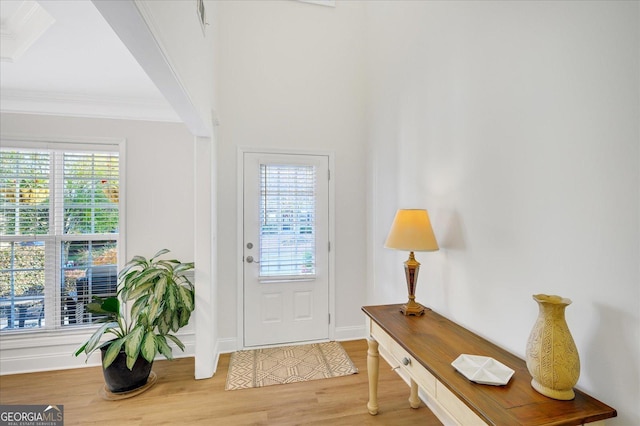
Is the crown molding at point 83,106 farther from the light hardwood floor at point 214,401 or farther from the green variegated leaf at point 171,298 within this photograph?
the light hardwood floor at point 214,401

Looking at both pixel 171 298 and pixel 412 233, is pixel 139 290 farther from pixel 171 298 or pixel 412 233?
pixel 412 233

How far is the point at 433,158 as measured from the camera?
2123mm

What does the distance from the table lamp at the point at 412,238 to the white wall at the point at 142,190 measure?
2111 millimetres

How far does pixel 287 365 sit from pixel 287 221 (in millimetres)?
1405

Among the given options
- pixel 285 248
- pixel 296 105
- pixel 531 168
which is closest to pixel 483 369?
pixel 531 168

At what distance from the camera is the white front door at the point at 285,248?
3086 millimetres

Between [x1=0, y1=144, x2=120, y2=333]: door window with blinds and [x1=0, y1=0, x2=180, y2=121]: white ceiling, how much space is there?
39 centimetres

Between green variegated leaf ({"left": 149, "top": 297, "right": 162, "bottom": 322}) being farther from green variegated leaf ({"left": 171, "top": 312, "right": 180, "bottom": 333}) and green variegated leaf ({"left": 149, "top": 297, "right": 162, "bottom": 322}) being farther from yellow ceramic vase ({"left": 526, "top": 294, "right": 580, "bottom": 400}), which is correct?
yellow ceramic vase ({"left": 526, "top": 294, "right": 580, "bottom": 400})

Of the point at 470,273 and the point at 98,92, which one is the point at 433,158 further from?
the point at 98,92

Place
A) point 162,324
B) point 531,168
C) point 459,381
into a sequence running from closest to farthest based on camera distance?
point 459,381, point 531,168, point 162,324

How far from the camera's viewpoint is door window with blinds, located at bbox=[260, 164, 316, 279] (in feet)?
10.2

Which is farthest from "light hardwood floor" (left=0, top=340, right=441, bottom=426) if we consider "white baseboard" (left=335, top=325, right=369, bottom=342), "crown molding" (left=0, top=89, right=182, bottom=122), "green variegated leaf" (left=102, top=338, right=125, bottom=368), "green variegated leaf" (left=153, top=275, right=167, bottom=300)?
"crown molding" (left=0, top=89, right=182, bottom=122)

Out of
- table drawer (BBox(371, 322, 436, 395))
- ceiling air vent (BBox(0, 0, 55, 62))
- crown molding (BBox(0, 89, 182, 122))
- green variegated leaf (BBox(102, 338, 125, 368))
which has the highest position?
ceiling air vent (BBox(0, 0, 55, 62))

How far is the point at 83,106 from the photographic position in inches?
108
